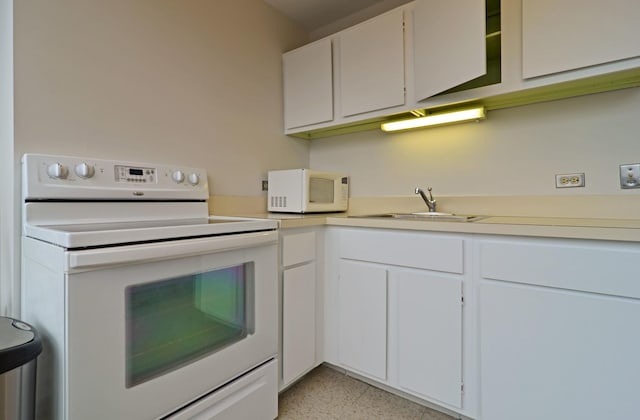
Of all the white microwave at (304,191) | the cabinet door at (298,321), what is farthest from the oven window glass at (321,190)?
the cabinet door at (298,321)

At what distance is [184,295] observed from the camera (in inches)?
40.7

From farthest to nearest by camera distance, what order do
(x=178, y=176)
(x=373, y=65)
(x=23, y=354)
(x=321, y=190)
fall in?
(x=321, y=190) < (x=373, y=65) < (x=178, y=176) < (x=23, y=354)

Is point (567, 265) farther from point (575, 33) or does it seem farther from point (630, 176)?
point (575, 33)

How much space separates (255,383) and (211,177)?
43.4 inches

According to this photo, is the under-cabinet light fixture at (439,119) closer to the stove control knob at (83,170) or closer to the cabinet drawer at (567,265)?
the cabinet drawer at (567,265)

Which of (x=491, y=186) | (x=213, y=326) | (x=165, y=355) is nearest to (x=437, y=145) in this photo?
(x=491, y=186)

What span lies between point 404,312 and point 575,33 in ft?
4.53

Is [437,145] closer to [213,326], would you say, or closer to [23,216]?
[213,326]

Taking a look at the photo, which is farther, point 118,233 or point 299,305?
point 299,305

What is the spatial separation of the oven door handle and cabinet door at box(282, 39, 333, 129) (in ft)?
3.78

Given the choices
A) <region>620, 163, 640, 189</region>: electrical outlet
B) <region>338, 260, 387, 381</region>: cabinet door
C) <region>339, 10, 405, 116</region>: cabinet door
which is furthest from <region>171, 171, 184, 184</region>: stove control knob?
<region>620, 163, 640, 189</region>: electrical outlet

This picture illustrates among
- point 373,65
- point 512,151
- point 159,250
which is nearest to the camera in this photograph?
point 159,250

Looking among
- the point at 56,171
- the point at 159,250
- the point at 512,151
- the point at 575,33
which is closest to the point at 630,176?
the point at 512,151

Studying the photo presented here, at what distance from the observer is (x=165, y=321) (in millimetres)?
987
